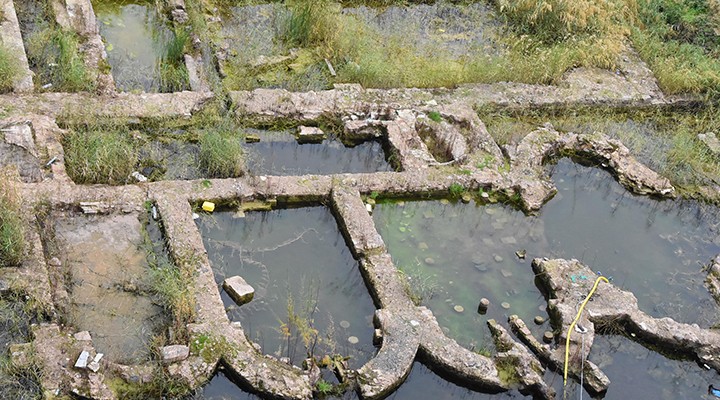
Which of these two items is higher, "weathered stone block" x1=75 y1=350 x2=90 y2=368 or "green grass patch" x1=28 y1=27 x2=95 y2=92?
"green grass patch" x1=28 y1=27 x2=95 y2=92

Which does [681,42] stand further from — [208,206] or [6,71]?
[6,71]

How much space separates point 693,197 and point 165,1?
7004mm

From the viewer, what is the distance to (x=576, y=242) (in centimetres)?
743

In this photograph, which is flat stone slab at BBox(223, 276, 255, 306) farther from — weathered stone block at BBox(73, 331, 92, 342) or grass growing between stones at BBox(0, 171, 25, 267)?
grass growing between stones at BBox(0, 171, 25, 267)

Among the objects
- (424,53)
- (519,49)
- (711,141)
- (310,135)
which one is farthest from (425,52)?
(711,141)

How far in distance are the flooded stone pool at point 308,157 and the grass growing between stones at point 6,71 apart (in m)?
2.57

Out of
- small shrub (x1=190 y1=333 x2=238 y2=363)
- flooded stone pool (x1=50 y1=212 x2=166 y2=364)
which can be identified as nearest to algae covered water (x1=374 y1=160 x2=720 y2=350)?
small shrub (x1=190 y1=333 x2=238 y2=363)

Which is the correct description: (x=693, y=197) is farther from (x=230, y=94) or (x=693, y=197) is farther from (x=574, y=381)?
(x=230, y=94)

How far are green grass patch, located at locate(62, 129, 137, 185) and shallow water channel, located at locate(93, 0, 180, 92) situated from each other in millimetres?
1339

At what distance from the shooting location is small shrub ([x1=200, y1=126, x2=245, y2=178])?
7.41 meters

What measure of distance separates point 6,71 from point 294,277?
3.94 m

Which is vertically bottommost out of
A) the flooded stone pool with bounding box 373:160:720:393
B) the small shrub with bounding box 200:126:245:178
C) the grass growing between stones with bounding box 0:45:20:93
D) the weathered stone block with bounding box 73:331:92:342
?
the flooded stone pool with bounding box 373:160:720:393

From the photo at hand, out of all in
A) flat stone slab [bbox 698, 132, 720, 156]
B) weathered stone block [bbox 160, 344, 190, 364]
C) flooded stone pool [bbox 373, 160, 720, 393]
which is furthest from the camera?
flat stone slab [bbox 698, 132, 720, 156]

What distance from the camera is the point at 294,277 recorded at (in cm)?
654
